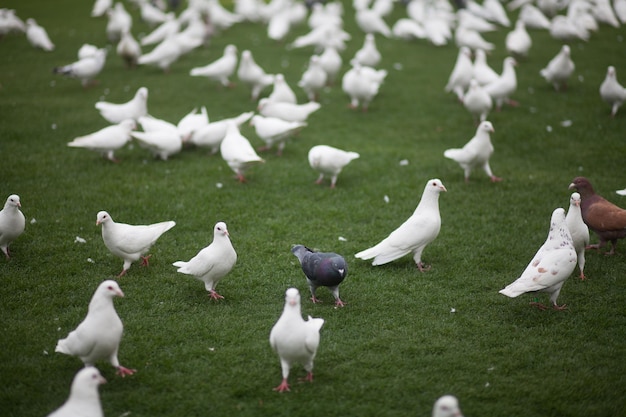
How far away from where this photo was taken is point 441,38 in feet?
56.8

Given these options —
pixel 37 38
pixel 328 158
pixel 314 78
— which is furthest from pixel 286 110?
pixel 37 38

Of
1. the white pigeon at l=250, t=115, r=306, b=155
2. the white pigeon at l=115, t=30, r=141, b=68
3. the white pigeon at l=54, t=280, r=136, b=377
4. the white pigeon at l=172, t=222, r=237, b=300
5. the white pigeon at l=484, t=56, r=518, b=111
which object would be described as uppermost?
the white pigeon at l=54, t=280, r=136, b=377

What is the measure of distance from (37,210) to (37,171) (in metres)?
1.47

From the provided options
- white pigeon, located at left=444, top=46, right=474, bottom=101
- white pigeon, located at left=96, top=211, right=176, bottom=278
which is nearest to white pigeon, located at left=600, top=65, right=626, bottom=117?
white pigeon, located at left=444, top=46, right=474, bottom=101

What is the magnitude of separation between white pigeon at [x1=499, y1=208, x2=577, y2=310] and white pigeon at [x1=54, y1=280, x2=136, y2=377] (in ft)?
10.6

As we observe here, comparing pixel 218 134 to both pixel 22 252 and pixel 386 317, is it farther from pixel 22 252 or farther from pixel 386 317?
pixel 386 317

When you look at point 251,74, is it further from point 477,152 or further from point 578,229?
point 578,229

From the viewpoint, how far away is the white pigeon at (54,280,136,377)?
4.60 m

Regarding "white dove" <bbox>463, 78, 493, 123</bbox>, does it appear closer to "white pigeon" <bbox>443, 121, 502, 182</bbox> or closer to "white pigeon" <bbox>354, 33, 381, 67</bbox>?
"white pigeon" <bbox>443, 121, 502, 182</bbox>

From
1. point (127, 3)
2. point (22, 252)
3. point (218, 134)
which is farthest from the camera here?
point (127, 3)

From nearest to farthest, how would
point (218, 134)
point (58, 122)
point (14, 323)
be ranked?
1. point (14, 323)
2. point (218, 134)
3. point (58, 122)

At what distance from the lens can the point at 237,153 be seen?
884cm

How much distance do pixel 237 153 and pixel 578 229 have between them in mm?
4641

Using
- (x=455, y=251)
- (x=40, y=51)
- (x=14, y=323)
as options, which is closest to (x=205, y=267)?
(x=14, y=323)
